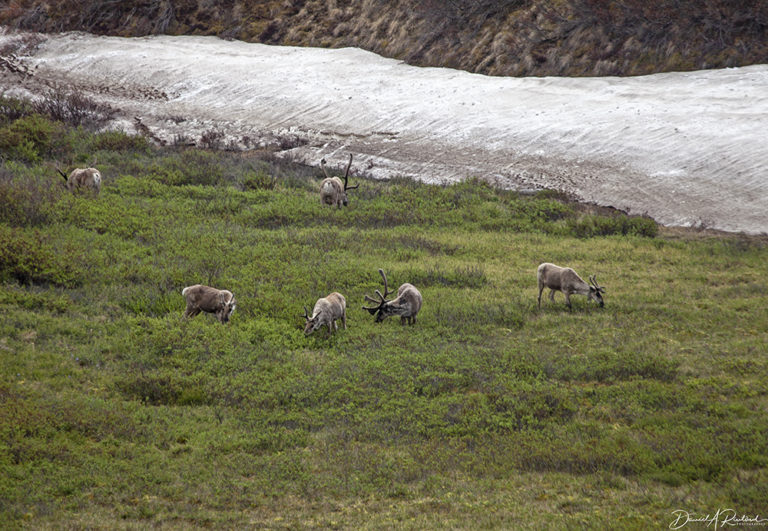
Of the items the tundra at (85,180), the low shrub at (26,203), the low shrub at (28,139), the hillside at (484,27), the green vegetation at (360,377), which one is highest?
the hillside at (484,27)

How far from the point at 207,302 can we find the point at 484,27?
109ft

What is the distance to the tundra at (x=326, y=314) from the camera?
1505cm

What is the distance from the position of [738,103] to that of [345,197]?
1821 centimetres

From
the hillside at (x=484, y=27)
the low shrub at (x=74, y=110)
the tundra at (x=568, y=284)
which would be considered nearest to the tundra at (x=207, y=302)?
the tundra at (x=568, y=284)

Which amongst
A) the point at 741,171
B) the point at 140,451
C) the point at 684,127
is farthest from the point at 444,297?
the point at 684,127

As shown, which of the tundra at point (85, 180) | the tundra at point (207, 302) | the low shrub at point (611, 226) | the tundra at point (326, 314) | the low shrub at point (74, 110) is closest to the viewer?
the tundra at point (326, 314)

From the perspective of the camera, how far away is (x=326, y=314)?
1516 cm

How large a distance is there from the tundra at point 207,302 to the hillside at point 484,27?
2895 cm

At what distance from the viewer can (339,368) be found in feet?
44.4

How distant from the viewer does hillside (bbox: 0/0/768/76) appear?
122ft

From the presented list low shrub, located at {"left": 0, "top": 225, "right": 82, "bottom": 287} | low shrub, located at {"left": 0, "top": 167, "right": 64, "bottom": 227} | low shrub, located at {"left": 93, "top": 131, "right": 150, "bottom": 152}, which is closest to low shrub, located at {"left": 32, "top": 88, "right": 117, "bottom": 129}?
low shrub, located at {"left": 93, "top": 131, "right": 150, "bottom": 152}

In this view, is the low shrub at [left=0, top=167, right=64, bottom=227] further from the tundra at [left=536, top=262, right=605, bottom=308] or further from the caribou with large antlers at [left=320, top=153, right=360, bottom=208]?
the tundra at [left=536, top=262, right=605, bottom=308]

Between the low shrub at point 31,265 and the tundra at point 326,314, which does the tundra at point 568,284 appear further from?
the low shrub at point 31,265

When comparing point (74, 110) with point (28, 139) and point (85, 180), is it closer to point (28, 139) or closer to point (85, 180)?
point (28, 139)
